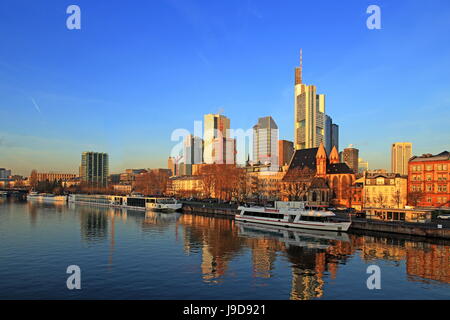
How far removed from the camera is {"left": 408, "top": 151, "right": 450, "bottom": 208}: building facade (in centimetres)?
10500

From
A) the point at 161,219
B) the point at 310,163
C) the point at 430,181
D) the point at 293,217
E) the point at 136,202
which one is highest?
the point at 310,163

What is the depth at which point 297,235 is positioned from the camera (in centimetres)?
6931

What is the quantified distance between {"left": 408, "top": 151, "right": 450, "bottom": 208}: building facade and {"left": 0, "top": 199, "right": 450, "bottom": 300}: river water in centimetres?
5249

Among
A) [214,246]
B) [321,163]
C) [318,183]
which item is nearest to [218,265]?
[214,246]

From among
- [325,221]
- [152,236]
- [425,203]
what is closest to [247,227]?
[325,221]

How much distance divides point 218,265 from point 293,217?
41.6 meters

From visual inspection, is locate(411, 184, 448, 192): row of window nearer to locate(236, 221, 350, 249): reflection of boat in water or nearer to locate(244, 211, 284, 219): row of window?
locate(236, 221, 350, 249): reflection of boat in water

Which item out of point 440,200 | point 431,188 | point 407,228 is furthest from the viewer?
point 431,188

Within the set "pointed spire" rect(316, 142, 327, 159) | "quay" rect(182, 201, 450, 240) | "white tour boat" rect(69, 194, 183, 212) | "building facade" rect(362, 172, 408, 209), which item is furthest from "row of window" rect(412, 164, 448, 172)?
"white tour boat" rect(69, 194, 183, 212)

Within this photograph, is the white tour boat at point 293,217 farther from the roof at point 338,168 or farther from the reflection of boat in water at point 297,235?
the roof at point 338,168

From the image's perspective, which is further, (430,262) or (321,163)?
(321,163)

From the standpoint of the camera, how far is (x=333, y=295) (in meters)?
31.2

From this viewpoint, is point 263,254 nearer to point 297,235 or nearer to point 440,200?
point 297,235

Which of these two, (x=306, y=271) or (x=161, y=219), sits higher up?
(x=306, y=271)
